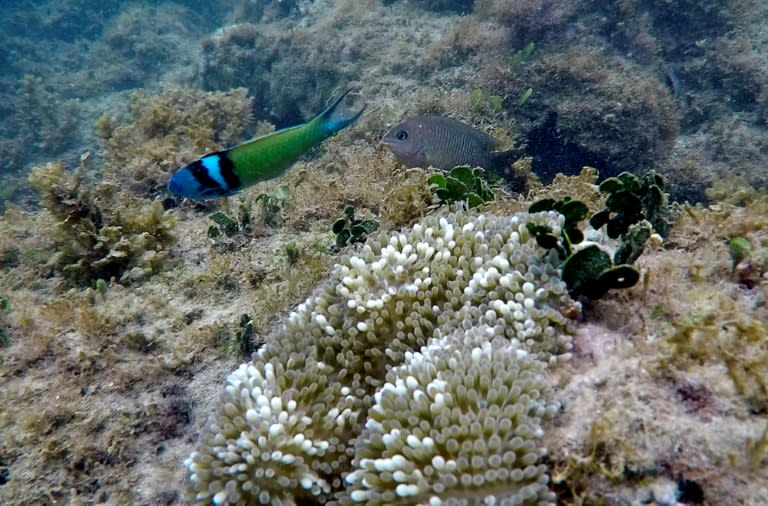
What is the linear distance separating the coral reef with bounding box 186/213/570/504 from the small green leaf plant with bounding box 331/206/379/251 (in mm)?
1007

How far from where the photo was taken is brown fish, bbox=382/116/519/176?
4.76 m

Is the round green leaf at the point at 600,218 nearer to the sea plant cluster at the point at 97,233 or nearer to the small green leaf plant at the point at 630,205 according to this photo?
the small green leaf plant at the point at 630,205

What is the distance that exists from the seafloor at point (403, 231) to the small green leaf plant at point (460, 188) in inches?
6.9

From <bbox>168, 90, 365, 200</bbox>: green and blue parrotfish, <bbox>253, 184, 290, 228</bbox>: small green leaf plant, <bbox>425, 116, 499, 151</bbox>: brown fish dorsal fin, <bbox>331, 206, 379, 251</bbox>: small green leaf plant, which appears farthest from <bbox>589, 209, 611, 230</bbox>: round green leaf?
<bbox>253, 184, 290, 228</bbox>: small green leaf plant

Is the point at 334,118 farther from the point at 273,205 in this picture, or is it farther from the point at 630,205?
the point at 630,205

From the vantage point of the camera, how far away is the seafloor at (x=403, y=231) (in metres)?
1.75

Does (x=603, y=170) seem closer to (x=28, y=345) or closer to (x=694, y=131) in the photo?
(x=694, y=131)

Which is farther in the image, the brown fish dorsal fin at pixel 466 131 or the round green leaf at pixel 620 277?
the brown fish dorsal fin at pixel 466 131

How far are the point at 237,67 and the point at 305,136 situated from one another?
10536 millimetres

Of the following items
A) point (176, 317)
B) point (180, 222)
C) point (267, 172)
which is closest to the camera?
point (267, 172)

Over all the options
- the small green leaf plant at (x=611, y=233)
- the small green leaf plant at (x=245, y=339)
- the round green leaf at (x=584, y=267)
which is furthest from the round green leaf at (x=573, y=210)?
the small green leaf plant at (x=245, y=339)

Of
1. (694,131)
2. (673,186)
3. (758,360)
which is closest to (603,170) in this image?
(673,186)

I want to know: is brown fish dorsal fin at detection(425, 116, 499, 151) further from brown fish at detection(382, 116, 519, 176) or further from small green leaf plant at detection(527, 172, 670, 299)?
small green leaf plant at detection(527, 172, 670, 299)

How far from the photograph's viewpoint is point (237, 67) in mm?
12539
